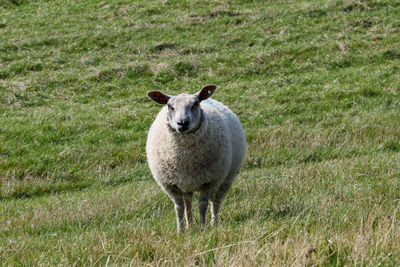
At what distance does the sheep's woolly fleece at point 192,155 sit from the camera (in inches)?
238

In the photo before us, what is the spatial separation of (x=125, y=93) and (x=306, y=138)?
6.70 meters

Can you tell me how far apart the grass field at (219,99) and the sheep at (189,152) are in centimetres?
45

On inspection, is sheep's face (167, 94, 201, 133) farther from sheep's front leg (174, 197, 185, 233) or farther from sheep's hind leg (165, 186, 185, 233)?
sheep's front leg (174, 197, 185, 233)

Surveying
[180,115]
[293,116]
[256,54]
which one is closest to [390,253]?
[180,115]

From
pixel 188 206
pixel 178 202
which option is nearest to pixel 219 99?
pixel 188 206

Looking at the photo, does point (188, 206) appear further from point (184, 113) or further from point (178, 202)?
point (184, 113)

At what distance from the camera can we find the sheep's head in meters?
5.62

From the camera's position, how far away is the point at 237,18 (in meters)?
20.6

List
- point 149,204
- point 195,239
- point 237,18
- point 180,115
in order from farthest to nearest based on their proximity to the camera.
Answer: point 237,18 < point 149,204 < point 180,115 < point 195,239

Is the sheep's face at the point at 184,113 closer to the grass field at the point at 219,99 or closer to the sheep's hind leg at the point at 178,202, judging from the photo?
the sheep's hind leg at the point at 178,202

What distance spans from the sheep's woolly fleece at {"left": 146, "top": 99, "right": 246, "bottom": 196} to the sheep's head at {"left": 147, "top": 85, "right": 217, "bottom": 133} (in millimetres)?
189

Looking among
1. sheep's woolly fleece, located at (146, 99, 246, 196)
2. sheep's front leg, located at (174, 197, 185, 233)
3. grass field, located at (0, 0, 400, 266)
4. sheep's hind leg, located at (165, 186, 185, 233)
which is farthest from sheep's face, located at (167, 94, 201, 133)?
grass field, located at (0, 0, 400, 266)

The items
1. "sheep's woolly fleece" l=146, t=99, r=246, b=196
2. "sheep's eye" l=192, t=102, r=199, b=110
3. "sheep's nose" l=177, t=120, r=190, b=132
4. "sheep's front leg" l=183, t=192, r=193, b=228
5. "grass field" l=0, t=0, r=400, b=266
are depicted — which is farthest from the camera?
"sheep's front leg" l=183, t=192, r=193, b=228

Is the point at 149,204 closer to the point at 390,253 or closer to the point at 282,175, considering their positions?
the point at 282,175
